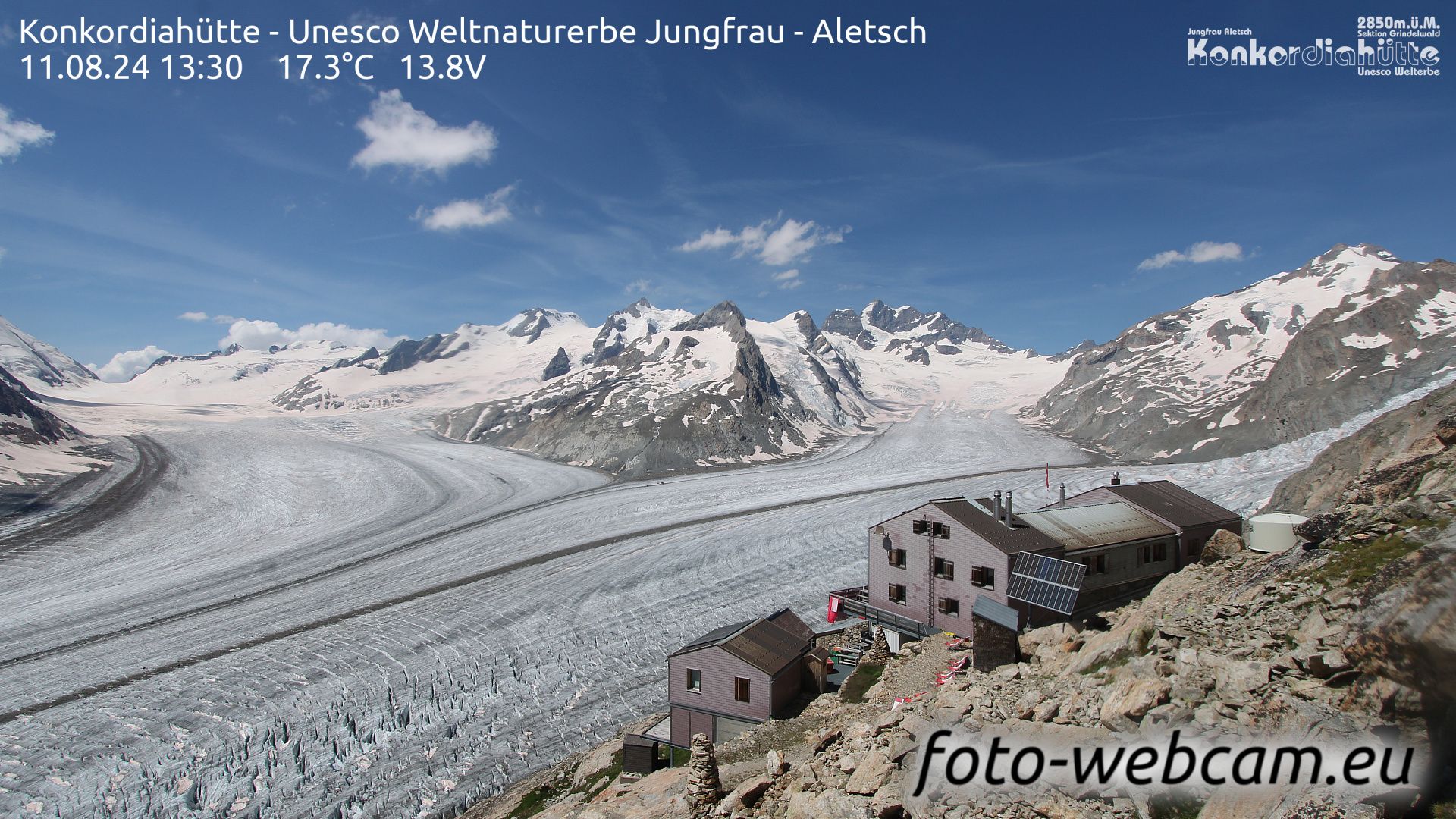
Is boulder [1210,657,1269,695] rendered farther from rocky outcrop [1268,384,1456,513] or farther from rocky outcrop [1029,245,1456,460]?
rocky outcrop [1029,245,1456,460]

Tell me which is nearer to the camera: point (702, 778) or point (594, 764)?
point (702, 778)

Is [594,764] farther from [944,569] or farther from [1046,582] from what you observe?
[1046,582]

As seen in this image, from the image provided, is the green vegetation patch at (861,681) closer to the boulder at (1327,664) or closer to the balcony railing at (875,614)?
the balcony railing at (875,614)

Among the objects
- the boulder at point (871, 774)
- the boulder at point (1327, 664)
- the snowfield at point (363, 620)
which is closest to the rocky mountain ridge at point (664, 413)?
the snowfield at point (363, 620)

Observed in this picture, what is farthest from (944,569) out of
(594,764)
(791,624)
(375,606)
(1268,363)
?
(1268,363)

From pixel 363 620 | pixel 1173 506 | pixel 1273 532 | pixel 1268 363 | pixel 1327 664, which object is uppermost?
pixel 1268 363

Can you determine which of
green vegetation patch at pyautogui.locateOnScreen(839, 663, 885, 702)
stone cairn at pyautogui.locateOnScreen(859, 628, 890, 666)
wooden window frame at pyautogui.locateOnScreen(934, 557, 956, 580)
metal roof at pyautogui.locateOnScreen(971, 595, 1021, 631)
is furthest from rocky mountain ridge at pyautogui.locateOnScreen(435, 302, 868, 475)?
metal roof at pyautogui.locateOnScreen(971, 595, 1021, 631)

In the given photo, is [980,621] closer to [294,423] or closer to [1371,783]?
[1371,783]
